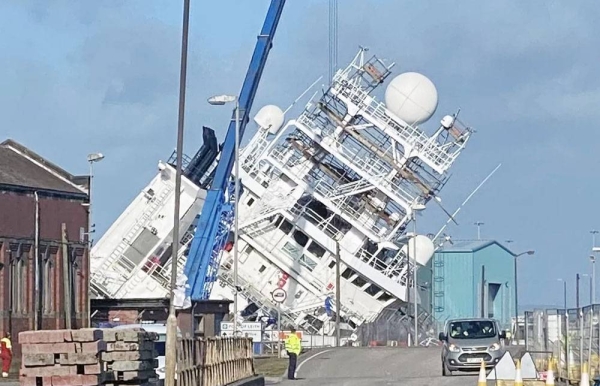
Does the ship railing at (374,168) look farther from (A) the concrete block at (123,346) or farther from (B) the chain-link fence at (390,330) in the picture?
(A) the concrete block at (123,346)

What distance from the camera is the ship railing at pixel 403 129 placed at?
61.3 meters

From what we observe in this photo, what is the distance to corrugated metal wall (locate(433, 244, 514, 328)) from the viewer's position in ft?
268

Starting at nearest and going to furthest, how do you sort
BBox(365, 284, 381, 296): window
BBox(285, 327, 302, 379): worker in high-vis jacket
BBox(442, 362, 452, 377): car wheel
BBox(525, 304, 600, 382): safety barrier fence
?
BBox(525, 304, 600, 382): safety barrier fence < BBox(442, 362, 452, 377): car wheel < BBox(285, 327, 302, 379): worker in high-vis jacket < BBox(365, 284, 381, 296): window

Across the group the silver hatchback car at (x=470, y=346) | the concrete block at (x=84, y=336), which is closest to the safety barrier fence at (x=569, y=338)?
the silver hatchback car at (x=470, y=346)

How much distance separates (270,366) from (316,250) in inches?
789

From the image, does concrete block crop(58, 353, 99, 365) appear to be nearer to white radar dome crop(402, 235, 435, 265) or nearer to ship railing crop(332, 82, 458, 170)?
ship railing crop(332, 82, 458, 170)

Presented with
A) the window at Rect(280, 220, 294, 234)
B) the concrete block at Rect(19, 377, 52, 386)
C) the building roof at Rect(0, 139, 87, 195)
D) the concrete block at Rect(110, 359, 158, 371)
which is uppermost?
the building roof at Rect(0, 139, 87, 195)

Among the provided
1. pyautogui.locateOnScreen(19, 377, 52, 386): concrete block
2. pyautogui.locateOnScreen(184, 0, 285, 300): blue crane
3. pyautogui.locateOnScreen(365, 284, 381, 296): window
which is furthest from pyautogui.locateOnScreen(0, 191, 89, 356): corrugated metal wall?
pyautogui.locateOnScreen(19, 377, 52, 386): concrete block

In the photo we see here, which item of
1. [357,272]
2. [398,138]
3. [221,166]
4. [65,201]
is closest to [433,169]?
[398,138]

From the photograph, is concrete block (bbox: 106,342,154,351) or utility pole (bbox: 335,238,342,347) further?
utility pole (bbox: 335,238,342,347)

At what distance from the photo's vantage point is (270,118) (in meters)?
67.1

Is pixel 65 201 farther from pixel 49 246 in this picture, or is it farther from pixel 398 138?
pixel 398 138

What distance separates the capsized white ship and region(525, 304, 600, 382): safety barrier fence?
81.7 feet

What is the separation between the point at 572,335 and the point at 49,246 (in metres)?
24.1
